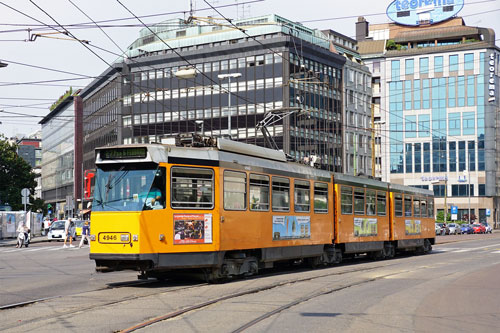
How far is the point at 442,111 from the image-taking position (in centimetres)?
9712

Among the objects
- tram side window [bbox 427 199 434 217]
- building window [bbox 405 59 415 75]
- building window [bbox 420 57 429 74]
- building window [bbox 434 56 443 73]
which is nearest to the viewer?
tram side window [bbox 427 199 434 217]

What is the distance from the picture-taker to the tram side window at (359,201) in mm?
23031

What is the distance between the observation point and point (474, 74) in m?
95.1

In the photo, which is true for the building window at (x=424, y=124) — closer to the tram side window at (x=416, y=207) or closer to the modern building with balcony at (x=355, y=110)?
the modern building with balcony at (x=355, y=110)

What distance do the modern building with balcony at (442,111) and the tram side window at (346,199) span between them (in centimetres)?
7424

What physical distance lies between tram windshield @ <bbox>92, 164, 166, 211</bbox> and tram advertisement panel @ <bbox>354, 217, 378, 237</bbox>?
9797 mm

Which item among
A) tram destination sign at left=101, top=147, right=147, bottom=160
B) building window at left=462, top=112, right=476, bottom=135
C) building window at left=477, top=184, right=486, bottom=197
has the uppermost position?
building window at left=462, top=112, right=476, bottom=135

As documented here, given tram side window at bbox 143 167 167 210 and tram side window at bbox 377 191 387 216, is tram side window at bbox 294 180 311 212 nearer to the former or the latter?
tram side window at bbox 143 167 167 210

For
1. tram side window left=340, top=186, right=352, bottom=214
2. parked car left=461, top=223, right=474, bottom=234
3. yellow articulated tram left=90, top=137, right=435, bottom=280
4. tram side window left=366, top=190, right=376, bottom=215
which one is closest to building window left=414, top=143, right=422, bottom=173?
parked car left=461, top=223, right=474, bottom=234

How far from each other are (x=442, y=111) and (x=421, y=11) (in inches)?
606

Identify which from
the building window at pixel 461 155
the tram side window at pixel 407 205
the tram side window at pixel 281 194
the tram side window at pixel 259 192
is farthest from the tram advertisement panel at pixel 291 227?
the building window at pixel 461 155

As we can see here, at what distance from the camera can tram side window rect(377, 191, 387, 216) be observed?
24948 millimetres

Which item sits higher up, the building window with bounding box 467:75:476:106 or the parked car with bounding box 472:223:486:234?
the building window with bounding box 467:75:476:106

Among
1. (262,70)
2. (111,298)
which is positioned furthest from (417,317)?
(262,70)
